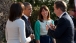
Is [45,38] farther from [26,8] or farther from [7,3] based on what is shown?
[7,3]

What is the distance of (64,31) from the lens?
5.00m

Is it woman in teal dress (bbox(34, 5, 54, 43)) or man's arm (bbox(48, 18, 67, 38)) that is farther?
woman in teal dress (bbox(34, 5, 54, 43))

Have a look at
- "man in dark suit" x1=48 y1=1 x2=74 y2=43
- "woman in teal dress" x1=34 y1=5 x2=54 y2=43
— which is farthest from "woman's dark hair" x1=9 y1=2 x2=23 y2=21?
"woman in teal dress" x1=34 y1=5 x2=54 y2=43

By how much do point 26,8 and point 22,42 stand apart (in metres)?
1.20

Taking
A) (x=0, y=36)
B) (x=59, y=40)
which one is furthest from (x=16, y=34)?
(x=0, y=36)

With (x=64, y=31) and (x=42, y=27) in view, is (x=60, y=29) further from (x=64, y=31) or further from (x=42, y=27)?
(x=42, y=27)

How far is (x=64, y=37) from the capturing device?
5039 mm

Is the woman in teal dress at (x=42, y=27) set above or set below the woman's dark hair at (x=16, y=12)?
below

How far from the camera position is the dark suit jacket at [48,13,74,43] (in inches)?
195

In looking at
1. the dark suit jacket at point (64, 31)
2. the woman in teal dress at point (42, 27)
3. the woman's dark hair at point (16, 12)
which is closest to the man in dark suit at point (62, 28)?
the dark suit jacket at point (64, 31)

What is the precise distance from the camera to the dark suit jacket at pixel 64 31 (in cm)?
496

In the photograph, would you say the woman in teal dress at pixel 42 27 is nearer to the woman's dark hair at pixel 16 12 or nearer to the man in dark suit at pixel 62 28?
the man in dark suit at pixel 62 28

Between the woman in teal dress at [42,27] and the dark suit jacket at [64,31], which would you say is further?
the woman in teal dress at [42,27]

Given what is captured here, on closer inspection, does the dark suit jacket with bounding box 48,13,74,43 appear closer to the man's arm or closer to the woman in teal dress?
the man's arm
